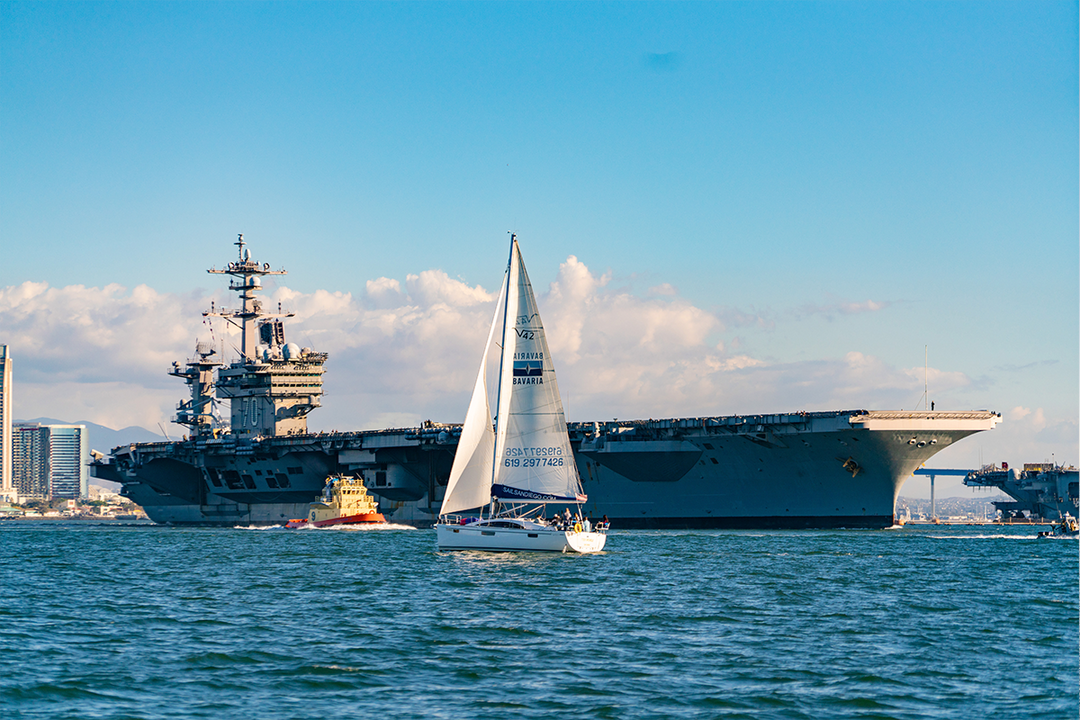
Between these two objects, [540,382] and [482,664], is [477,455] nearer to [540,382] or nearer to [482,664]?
[540,382]

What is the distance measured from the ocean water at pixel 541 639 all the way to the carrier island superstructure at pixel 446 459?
1335cm

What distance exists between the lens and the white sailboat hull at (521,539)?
32.4 m

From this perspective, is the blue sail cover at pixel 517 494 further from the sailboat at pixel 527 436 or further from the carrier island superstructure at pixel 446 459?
the carrier island superstructure at pixel 446 459

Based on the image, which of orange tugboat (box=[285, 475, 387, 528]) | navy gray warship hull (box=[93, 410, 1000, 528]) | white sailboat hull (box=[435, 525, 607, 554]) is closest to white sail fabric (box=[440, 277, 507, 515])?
white sailboat hull (box=[435, 525, 607, 554])

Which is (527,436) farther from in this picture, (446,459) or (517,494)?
(446,459)

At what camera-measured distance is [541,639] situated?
18453 millimetres

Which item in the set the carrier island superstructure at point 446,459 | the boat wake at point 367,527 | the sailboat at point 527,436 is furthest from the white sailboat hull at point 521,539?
the boat wake at point 367,527

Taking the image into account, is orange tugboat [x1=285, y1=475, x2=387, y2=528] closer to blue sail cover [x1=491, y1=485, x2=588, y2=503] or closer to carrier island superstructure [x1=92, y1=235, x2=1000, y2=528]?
carrier island superstructure [x1=92, y1=235, x2=1000, y2=528]

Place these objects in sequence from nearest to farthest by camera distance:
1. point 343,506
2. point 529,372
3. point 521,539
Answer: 1. point 521,539
2. point 529,372
3. point 343,506

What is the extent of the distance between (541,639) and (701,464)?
32.5 m

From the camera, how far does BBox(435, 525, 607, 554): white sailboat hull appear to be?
32406mm

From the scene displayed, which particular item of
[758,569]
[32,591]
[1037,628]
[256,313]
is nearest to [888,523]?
[758,569]

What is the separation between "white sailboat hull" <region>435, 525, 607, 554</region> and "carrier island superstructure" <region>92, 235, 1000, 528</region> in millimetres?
15522

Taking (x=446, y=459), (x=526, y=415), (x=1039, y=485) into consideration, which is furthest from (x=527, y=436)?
(x=1039, y=485)
